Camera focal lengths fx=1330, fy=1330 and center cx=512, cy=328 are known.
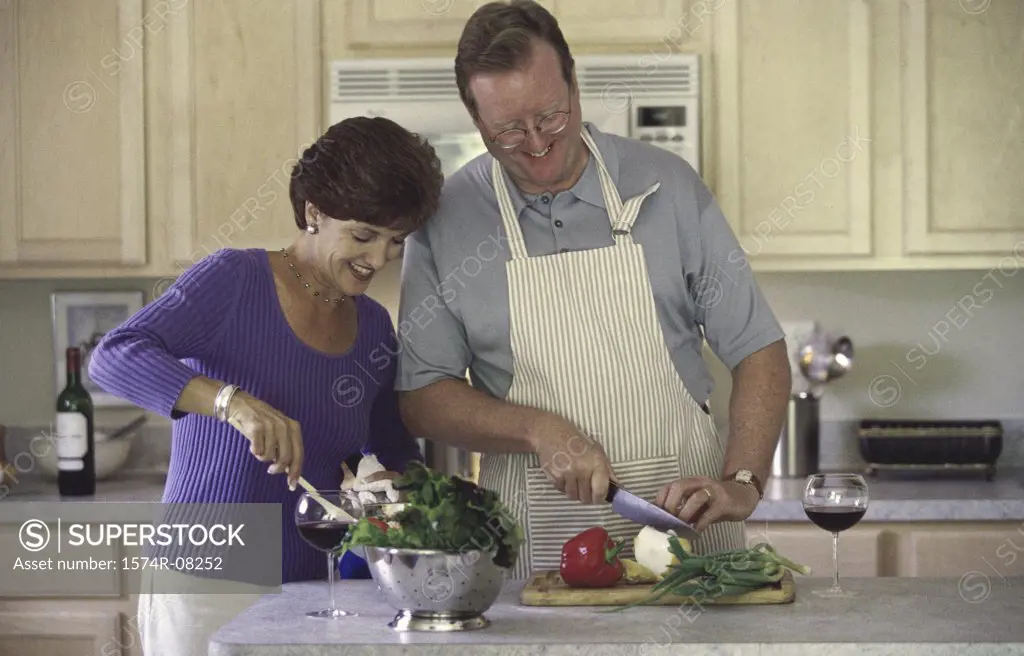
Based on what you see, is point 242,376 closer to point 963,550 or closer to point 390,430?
point 390,430

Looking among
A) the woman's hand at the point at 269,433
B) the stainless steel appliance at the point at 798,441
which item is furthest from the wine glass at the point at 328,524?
the stainless steel appliance at the point at 798,441

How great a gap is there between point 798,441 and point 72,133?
2.00 metres

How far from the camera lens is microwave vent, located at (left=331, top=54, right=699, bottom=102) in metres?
3.20

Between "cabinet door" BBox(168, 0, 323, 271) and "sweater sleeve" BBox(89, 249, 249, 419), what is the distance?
1353 millimetres

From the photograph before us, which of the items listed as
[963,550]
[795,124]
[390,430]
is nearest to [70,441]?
[390,430]

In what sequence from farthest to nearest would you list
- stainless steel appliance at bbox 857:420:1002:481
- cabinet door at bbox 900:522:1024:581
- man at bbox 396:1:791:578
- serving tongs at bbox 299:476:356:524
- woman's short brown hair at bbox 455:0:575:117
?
stainless steel appliance at bbox 857:420:1002:481
cabinet door at bbox 900:522:1024:581
man at bbox 396:1:791:578
woman's short brown hair at bbox 455:0:575:117
serving tongs at bbox 299:476:356:524

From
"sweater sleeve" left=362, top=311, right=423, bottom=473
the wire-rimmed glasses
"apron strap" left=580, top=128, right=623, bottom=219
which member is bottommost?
"sweater sleeve" left=362, top=311, right=423, bottom=473

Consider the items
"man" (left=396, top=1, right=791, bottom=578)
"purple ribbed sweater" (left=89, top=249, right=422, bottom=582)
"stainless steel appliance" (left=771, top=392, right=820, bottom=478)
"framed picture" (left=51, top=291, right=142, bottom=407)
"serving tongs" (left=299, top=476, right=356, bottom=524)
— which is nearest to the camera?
"serving tongs" (left=299, top=476, right=356, bottom=524)

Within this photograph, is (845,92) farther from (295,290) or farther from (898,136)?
(295,290)

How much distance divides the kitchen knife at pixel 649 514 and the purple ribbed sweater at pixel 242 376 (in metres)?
0.44

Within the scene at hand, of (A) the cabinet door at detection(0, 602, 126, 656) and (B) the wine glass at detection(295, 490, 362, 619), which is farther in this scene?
(A) the cabinet door at detection(0, 602, 126, 656)

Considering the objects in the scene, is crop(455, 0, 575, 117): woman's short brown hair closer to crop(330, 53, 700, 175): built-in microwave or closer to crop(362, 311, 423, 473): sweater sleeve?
crop(362, 311, 423, 473): sweater sleeve

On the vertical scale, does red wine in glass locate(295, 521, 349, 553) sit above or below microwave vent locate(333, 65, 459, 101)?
below

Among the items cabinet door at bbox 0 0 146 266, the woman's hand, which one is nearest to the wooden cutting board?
the woman's hand
